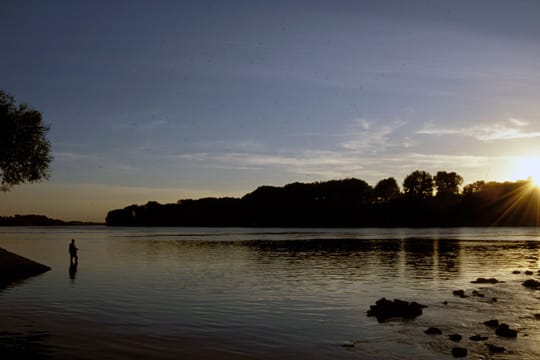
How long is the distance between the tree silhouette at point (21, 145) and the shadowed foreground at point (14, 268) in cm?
946

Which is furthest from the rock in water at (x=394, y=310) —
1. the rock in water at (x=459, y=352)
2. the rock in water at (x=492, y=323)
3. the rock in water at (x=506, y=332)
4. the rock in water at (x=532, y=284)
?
the rock in water at (x=532, y=284)

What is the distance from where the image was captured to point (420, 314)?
3070 centimetres

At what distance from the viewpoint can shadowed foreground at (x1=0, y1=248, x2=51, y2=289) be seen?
47719mm

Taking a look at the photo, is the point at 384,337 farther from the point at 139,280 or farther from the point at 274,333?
the point at 139,280

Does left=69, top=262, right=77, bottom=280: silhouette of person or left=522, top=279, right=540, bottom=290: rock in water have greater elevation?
left=522, top=279, right=540, bottom=290: rock in water

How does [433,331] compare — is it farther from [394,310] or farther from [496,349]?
[394,310]

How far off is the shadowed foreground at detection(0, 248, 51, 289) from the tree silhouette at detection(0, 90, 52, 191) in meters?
9.46

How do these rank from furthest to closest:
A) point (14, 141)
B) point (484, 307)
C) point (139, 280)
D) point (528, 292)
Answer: point (14, 141)
point (139, 280)
point (528, 292)
point (484, 307)

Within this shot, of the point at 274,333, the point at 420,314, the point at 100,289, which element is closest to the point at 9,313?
the point at 100,289

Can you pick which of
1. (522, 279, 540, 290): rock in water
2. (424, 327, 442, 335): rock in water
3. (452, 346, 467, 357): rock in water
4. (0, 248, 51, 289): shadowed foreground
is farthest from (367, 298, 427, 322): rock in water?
(0, 248, 51, 289): shadowed foreground

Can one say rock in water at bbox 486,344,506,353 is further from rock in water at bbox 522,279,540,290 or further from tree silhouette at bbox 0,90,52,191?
tree silhouette at bbox 0,90,52,191

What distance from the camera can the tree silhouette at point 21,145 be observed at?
2084 inches

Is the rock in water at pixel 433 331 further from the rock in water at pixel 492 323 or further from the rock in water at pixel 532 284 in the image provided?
the rock in water at pixel 532 284

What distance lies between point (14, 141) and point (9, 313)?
30.3 metres
